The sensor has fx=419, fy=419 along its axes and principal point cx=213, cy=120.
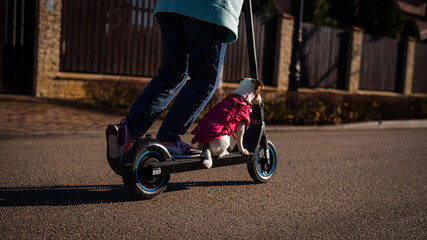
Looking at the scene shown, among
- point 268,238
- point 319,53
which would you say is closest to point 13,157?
point 268,238

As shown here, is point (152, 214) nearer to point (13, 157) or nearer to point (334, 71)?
point (13, 157)

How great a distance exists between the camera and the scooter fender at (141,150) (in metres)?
2.78

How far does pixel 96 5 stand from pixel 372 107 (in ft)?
25.9

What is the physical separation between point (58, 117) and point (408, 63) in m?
17.0

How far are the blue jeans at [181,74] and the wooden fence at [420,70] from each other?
19866mm

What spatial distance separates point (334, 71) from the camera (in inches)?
675

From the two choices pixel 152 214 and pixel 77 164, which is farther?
pixel 77 164

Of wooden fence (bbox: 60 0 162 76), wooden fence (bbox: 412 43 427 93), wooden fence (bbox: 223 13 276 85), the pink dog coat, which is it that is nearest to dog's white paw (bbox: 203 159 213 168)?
the pink dog coat

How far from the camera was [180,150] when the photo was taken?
121 inches

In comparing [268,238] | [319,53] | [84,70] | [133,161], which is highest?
[319,53]

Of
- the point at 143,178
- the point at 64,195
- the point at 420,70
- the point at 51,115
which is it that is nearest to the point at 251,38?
the point at 143,178

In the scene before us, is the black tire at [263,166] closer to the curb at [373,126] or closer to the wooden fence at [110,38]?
the curb at [373,126]

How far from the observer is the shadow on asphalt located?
2.88 meters

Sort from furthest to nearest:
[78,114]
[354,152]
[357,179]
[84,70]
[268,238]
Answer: [84,70]
[78,114]
[354,152]
[357,179]
[268,238]
